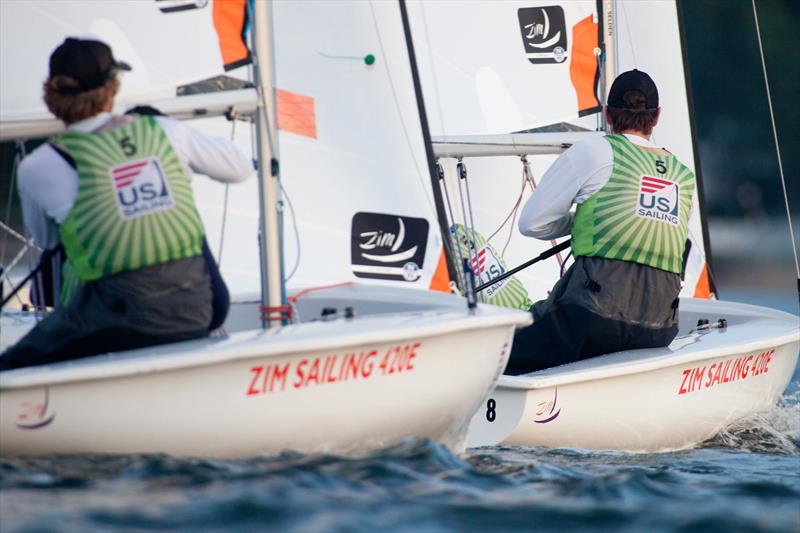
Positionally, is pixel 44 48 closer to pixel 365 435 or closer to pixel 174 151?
pixel 174 151

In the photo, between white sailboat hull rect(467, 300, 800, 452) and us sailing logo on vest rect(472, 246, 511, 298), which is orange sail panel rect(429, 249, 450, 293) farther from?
us sailing logo on vest rect(472, 246, 511, 298)

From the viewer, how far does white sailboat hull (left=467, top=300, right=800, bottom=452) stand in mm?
4754

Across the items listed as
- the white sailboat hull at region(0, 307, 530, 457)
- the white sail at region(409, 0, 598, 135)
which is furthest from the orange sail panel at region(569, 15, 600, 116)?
the white sailboat hull at region(0, 307, 530, 457)

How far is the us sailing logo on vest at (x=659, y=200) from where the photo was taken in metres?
4.82

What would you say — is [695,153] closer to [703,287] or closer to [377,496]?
[703,287]

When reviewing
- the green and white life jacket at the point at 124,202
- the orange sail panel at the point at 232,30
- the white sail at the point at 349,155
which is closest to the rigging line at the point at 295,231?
the white sail at the point at 349,155

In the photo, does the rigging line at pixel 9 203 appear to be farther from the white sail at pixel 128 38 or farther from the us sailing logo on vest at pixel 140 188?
the us sailing logo on vest at pixel 140 188

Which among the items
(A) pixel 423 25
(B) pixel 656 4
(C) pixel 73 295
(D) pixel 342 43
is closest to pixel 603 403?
(D) pixel 342 43

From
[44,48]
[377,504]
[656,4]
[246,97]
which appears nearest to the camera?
[377,504]

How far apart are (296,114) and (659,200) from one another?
3.97 feet

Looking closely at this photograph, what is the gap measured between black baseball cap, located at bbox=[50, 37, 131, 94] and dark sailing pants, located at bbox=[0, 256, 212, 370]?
0.49 meters

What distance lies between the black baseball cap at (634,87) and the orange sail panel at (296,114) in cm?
99

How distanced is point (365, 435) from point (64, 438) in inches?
29.3

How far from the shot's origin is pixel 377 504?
324 centimetres
